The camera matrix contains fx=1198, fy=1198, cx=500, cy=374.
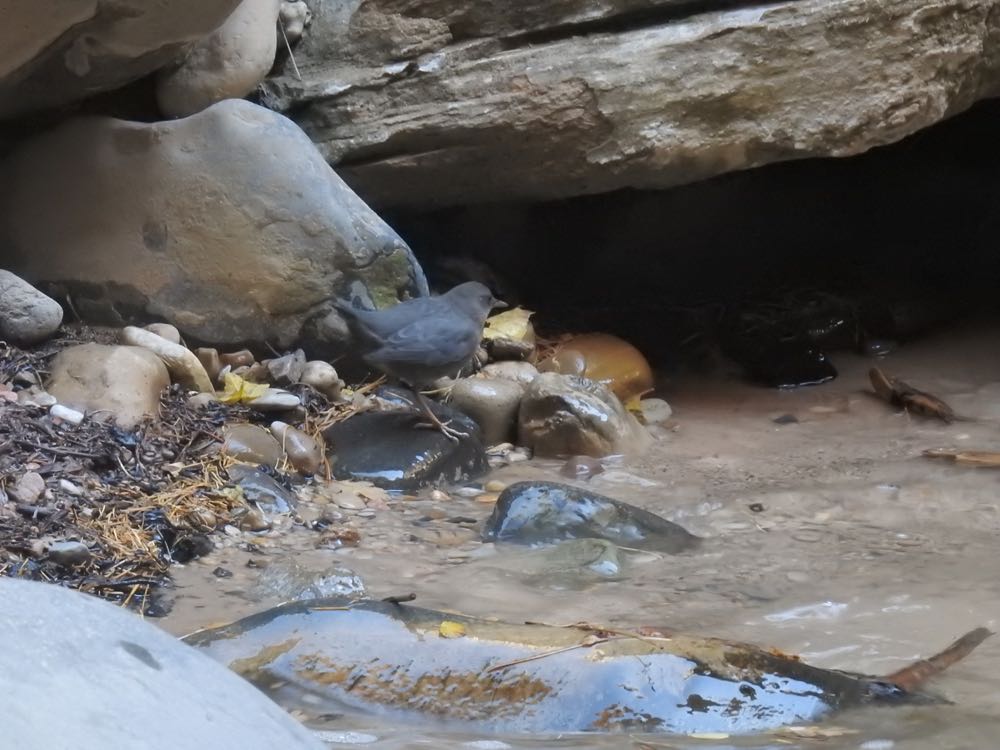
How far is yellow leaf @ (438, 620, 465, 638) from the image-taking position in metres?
2.56

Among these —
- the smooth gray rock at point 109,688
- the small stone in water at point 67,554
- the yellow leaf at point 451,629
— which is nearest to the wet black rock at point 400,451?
the small stone in water at point 67,554

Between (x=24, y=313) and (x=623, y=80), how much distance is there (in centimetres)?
274

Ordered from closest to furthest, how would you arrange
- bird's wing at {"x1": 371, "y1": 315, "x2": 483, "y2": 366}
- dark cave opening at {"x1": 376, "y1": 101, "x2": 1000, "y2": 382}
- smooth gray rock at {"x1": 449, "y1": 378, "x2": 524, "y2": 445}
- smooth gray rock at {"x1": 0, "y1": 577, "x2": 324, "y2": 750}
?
smooth gray rock at {"x1": 0, "y1": 577, "x2": 324, "y2": 750} → bird's wing at {"x1": 371, "y1": 315, "x2": 483, "y2": 366} → smooth gray rock at {"x1": 449, "y1": 378, "x2": 524, "y2": 445} → dark cave opening at {"x1": 376, "y1": 101, "x2": 1000, "y2": 382}

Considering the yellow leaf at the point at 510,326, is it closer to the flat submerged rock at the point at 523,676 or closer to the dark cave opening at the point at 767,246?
the dark cave opening at the point at 767,246

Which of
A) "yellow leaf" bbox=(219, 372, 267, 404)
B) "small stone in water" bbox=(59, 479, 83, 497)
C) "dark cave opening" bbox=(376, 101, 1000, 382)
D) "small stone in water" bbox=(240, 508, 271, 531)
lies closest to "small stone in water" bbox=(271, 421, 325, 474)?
"yellow leaf" bbox=(219, 372, 267, 404)

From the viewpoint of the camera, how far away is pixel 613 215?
7887mm

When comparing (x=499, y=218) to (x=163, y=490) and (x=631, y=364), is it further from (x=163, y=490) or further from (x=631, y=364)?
(x=163, y=490)

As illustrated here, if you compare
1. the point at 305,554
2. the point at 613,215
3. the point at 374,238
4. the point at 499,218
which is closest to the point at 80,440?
the point at 305,554

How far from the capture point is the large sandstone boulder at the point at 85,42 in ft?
12.9

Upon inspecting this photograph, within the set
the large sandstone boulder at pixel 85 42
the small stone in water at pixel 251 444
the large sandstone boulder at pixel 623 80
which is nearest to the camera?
the large sandstone boulder at pixel 85 42

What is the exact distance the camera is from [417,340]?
482 centimetres

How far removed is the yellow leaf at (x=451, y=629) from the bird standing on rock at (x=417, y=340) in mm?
2177

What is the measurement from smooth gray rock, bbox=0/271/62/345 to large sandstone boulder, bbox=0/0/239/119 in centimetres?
77

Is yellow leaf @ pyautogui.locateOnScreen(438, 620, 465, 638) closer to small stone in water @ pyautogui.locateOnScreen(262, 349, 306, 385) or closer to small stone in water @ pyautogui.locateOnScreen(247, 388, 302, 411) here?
small stone in water @ pyautogui.locateOnScreen(247, 388, 302, 411)
